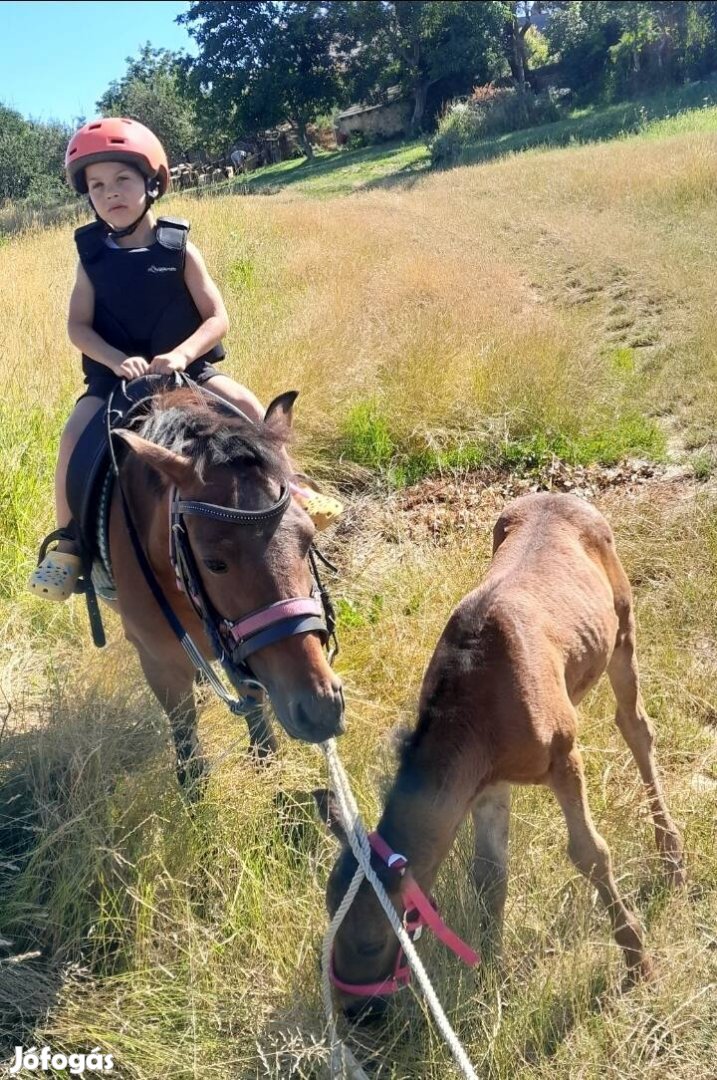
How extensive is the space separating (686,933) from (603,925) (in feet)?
0.95

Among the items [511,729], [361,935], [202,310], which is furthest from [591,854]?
[202,310]

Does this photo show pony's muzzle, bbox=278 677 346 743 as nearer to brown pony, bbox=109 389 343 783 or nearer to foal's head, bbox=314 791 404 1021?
A: brown pony, bbox=109 389 343 783

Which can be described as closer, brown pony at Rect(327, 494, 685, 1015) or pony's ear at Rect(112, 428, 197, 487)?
brown pony at Rect(327, 494, 685, 1015)

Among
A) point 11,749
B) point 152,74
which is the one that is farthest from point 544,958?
point 152,74

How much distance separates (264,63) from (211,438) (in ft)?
169

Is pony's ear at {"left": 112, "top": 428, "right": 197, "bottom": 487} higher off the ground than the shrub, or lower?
lower

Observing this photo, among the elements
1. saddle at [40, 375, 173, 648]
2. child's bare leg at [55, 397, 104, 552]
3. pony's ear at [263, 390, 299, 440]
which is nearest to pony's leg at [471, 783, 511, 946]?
pony's ear at [263, 390, 299, 440]

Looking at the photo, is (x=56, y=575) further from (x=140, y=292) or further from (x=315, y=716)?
(x=315, y=716)

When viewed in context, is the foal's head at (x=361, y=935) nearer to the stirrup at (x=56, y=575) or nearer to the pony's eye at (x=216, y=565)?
the pony's eye at (x=216, y=565)

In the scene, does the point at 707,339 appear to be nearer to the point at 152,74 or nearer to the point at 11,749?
the point at 11,749

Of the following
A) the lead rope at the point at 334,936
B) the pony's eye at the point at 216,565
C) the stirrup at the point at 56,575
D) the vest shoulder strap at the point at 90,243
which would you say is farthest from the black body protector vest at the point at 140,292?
the lead rope at the point at 334,936

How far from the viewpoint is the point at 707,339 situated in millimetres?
8352

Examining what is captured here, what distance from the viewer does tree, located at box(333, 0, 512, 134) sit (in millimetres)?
43219

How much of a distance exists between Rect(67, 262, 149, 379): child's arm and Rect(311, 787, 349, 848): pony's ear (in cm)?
216
